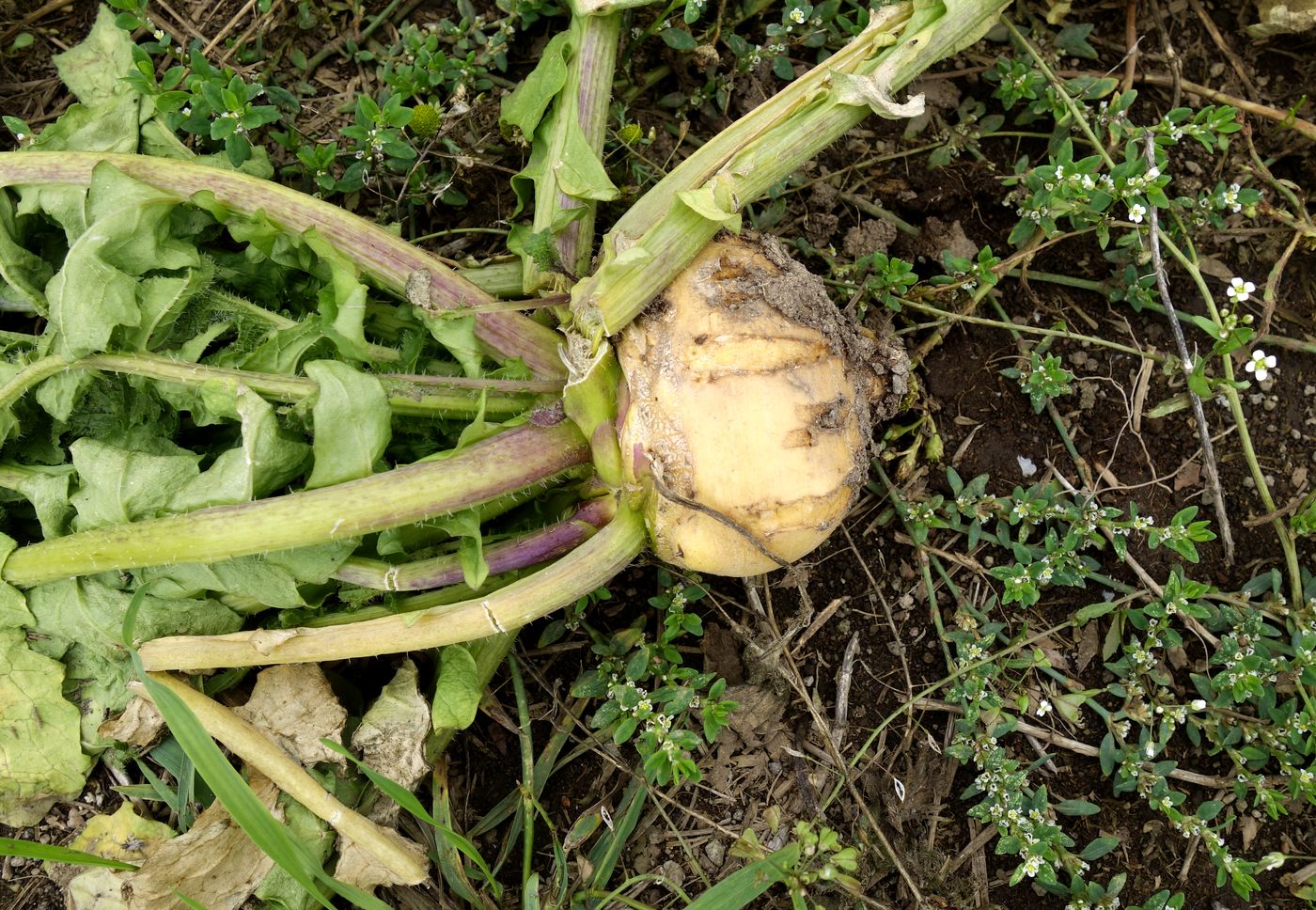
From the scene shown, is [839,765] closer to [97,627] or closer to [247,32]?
[97,627]

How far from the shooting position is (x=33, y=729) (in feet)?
7.97

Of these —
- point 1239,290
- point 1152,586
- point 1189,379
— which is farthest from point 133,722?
point 1239,290

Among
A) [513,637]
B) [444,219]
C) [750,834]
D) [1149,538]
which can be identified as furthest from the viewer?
[444,219]

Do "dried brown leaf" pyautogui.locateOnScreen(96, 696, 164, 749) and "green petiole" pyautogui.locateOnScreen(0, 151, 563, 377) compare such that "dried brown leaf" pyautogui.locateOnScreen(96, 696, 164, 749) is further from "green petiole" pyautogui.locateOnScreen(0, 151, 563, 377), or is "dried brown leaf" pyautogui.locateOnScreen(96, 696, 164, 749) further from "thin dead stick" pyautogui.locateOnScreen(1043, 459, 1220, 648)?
"thin dead stick" pyautogui.locateOnScreen(1043, 459, 1220, 648)

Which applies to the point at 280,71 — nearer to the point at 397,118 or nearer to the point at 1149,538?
the point at 397,118

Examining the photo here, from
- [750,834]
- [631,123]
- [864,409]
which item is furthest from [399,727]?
[631,123]

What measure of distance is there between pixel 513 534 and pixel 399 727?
58 centimetres

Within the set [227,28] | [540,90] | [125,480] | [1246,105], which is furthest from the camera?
[1246,105]

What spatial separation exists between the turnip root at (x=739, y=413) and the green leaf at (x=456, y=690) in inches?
24.3

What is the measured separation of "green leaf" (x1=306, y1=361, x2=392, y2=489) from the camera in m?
2.09

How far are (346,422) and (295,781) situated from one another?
95 centimetres

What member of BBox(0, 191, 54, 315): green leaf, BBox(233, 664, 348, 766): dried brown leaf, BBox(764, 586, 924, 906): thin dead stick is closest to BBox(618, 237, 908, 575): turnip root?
BBox(764, 586, 924, 906): thin dead stick

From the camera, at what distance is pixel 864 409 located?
247 centimetres

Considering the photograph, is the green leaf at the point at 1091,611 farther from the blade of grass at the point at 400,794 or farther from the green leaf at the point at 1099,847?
the blade of grass at the point at 400,794
